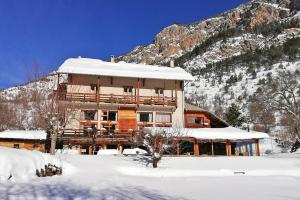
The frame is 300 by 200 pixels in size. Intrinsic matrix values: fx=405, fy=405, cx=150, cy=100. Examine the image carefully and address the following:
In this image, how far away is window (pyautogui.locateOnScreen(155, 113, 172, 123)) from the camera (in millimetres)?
41906

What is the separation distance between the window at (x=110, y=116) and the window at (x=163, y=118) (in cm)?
425

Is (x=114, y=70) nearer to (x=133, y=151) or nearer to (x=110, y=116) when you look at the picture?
(x=110, y=116)

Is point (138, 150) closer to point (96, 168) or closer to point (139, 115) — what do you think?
point (139, 115)

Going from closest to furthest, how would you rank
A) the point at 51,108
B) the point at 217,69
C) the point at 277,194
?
the point at 277,194 → the point at 51,108 → the point at 217,69

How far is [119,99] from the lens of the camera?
1604 inches

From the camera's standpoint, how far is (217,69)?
109875 mm

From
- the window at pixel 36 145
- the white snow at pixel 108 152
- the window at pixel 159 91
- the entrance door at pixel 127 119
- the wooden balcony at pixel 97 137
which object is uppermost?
the window at pixel 159 91

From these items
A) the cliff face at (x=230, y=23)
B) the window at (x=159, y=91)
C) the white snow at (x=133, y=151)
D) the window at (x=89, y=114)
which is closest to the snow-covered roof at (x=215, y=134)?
the white snow at (x=133, y=151)

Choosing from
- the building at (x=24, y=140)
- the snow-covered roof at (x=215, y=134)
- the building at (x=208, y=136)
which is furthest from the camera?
the building at (x=24, y=140)

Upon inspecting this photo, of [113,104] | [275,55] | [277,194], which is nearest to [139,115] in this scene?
[113,104]

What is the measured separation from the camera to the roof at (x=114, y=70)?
3975cm

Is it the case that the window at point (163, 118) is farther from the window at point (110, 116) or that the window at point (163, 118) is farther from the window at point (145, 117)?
the window at point (110, 116)

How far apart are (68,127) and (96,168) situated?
12860mm

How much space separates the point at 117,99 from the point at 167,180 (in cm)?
1715
